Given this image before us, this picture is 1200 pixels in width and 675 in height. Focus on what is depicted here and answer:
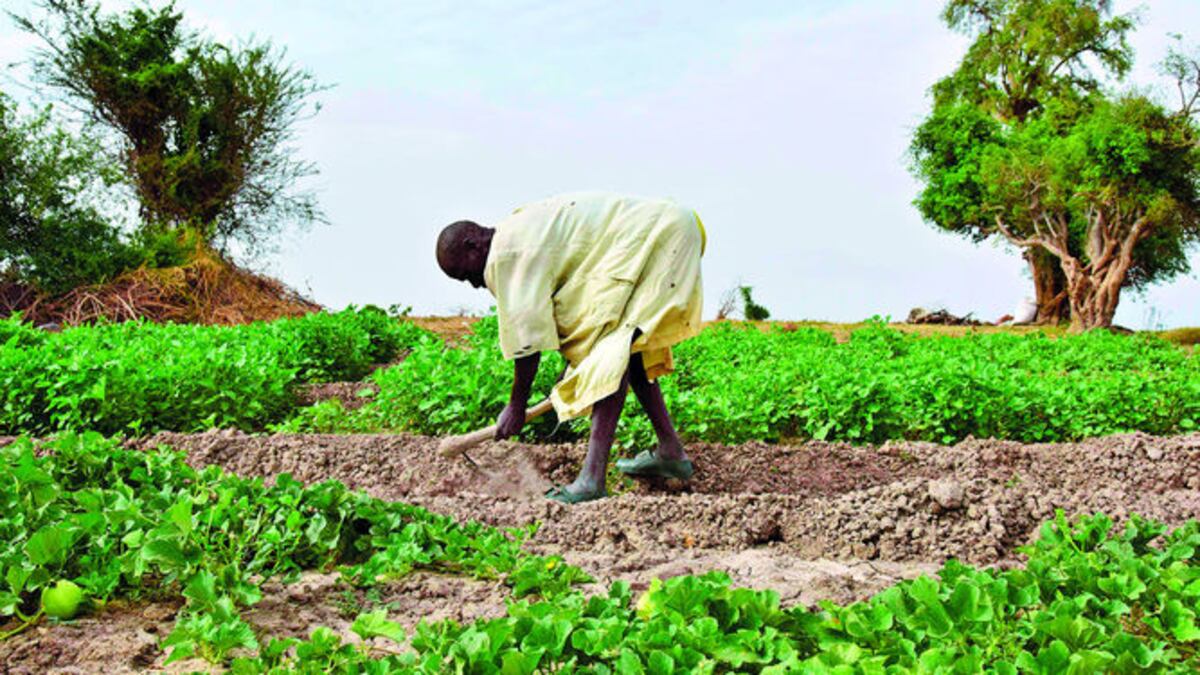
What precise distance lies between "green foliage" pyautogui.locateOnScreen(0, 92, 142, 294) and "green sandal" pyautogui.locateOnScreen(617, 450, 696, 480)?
43.1 feet

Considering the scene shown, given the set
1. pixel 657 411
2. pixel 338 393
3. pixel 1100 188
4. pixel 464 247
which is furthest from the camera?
pixel 1100 188

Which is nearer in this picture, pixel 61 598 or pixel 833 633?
pixel 833 633

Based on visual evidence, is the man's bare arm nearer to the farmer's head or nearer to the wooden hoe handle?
the wooden hoe handle

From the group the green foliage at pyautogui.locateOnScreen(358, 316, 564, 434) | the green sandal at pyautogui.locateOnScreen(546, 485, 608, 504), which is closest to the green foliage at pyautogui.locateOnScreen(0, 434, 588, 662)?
the green sandal at pyautogui.locateOnScreen(546, 485, 608, 504)

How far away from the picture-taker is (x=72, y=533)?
9.68 ft

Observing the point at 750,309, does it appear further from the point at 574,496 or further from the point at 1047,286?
the point at 574,496

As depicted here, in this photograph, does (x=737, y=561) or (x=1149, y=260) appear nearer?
(x=737, y=561)

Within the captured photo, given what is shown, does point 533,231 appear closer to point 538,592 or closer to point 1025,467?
point 538,592

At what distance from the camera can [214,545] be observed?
3.10m

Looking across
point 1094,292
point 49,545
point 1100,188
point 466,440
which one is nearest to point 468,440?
point 466,440

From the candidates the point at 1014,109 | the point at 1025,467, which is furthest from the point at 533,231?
the point at 1014,109

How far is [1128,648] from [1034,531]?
6.54 feet

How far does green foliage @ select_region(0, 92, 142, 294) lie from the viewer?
52.4ft

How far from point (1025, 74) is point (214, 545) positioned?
2619 centimetres
